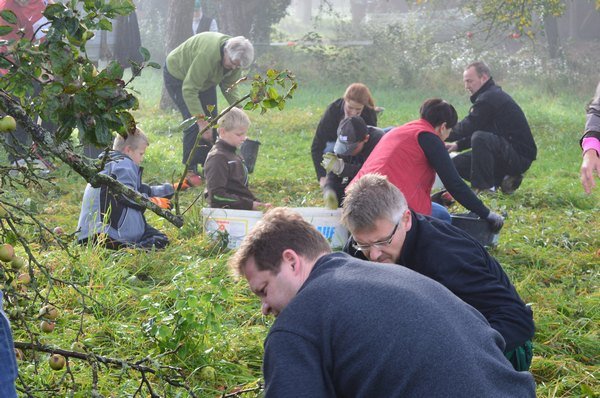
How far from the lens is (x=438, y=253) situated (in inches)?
127

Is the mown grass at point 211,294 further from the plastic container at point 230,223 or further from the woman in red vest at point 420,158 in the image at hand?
the woman in red vest at point 420,158

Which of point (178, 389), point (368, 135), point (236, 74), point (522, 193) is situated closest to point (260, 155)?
point (236, 74)

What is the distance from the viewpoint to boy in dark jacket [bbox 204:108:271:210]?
20.8ft

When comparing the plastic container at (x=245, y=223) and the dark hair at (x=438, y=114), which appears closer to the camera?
the dark hair at (x=438, y=114)

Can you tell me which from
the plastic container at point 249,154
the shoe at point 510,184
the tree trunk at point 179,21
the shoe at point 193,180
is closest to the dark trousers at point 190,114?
the shoe at point 193,180

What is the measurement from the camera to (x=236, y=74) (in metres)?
8.80

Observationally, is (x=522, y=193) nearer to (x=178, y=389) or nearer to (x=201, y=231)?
(x=201, y=231)

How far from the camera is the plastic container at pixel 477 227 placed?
5.85m

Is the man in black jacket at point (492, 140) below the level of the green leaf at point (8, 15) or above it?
below

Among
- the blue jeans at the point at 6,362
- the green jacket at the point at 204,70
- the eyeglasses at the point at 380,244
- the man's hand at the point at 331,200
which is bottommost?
the man's hand at the point at 331,200

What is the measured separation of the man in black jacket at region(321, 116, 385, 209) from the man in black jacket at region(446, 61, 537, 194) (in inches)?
77.5

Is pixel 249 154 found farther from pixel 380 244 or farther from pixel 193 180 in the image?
pixel 380 244

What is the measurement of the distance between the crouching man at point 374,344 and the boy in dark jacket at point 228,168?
4229 millimetres

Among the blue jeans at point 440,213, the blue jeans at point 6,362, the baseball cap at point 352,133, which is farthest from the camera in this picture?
the baseball cap at point 352,133
